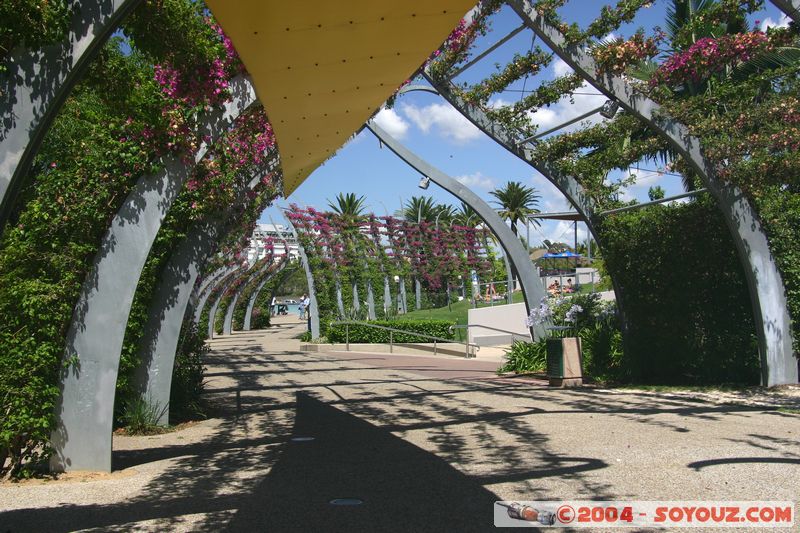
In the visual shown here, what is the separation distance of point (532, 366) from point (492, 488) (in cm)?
927

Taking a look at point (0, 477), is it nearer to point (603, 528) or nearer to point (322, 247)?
point (603, 528)

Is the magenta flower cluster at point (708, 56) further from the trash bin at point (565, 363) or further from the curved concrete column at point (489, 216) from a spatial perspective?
the curved concrete column at point (489, 216)

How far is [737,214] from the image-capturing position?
10.2 m

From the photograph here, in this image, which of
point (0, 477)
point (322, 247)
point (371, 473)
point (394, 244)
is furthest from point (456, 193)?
point (394, 244)

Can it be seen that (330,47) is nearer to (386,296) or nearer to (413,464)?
(413,464)

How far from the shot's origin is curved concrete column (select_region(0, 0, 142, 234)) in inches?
152

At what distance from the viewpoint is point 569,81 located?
1159 cm

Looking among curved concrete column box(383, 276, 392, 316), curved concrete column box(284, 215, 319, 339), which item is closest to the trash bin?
curved concrete column box(284, 215, 319, 339)

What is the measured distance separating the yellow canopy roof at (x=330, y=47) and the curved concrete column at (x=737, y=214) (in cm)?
529

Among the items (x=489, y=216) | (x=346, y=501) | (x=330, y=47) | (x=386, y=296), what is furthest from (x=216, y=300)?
(x=330, y=47)

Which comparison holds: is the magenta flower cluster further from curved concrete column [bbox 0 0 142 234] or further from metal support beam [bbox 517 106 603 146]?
curved concrete column [bbox 0 0 142 234]

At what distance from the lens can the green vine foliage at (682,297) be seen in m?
11.4

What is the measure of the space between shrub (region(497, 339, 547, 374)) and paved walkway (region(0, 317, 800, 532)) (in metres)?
3.36

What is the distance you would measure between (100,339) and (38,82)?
9.70 feet
